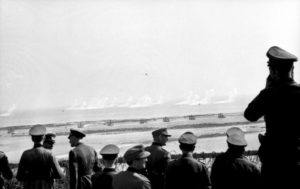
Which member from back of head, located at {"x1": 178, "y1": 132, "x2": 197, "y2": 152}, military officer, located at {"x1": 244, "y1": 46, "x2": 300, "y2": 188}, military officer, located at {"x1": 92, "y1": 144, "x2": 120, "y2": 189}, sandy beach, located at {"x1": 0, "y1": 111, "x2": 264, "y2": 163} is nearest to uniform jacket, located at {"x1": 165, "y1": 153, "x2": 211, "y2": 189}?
back of head, located at {"x1": 178, "y1": 132, "x2": 197, "y2": 152}

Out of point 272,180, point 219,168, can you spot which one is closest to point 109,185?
point 219,168

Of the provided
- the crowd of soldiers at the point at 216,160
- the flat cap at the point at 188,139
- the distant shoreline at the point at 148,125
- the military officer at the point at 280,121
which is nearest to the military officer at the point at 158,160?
the crowd of soldiers at the point at 216,160

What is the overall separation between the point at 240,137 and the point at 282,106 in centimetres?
125

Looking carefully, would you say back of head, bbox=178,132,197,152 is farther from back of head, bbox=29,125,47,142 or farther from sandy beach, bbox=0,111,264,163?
sandy beach, bbox=0,111,264,163

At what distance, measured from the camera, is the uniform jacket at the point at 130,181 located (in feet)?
13.5

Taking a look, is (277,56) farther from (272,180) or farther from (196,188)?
(196,188)

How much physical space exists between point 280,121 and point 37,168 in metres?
4.12

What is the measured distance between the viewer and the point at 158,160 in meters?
6.17

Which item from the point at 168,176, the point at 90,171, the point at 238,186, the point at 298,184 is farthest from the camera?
the point at 90,171

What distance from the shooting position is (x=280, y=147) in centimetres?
333

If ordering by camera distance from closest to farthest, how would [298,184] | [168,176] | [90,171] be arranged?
[298,184] < [168,176] < [90,171]

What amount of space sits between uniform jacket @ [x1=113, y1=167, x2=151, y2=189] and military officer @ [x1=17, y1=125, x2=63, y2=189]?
2.08m

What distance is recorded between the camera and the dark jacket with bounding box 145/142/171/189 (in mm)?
6164

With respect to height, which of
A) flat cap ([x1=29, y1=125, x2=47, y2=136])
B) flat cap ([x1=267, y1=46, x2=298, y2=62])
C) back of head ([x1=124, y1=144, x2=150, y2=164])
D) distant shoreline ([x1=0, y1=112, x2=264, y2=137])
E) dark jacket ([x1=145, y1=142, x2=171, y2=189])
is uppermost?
flat cap ([x1=267, y1=46, x2=298, y2=62])
